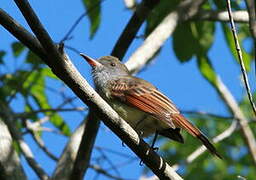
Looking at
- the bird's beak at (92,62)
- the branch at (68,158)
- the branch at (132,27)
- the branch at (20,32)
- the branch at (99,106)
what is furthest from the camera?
the bird's beak at (92,62)

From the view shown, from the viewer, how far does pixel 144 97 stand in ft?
18.1

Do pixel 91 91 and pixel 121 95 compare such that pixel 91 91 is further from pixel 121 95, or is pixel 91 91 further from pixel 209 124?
pixel 209 124

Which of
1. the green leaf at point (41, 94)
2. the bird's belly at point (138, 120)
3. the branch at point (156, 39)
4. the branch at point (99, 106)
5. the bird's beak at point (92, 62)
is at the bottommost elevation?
the branch at point (99, 106)

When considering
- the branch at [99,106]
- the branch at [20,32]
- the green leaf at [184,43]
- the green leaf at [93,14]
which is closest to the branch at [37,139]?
the green leaf at [93,14]

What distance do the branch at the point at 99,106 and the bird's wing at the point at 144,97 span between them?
23.9 inches

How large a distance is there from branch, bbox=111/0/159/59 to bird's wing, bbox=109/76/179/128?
1.00 feet

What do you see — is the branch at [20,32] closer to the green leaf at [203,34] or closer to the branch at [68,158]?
the branch at [68,158]

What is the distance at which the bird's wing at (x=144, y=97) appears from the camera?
5273mm

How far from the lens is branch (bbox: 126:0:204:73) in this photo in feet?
20.5

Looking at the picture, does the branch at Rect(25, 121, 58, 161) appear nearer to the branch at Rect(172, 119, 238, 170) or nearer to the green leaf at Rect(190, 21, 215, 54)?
the branch at Rect(172, 119, 238, 170)

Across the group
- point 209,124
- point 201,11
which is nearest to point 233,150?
point 209,124

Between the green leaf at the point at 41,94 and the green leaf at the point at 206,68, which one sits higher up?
the green leaf at the point at 206,68

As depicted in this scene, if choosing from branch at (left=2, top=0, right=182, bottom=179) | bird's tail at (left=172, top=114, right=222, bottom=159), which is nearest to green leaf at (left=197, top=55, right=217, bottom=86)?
bird's tail at (left=172, top=114, right=222, bottom=159)

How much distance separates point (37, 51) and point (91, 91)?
437 millimetres
